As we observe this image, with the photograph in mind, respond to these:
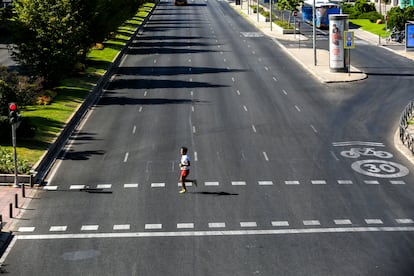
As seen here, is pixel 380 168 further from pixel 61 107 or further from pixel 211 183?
pixel 61 107

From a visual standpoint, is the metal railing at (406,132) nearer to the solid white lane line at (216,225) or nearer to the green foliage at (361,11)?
the solid white lane line at (216,225)

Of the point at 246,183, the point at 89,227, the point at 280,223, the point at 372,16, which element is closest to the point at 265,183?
the point at 246,183

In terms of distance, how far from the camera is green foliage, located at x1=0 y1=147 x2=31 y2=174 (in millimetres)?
32406

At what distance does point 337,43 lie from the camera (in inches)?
2382

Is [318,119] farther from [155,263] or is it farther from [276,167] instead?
[155,263]

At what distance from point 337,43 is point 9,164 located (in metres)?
34.8

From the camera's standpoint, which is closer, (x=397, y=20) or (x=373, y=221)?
(x=373, y=221)

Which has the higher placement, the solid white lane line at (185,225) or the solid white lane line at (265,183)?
the solid white lane line at (185,225)

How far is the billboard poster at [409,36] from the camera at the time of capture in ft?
230

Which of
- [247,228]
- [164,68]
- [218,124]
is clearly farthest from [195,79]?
[247,228]

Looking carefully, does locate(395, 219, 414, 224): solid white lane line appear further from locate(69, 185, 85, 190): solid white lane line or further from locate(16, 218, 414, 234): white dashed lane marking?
locate(69, 185, 85, 190): solid white lane line

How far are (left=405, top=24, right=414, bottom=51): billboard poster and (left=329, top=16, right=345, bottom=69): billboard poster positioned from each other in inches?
476

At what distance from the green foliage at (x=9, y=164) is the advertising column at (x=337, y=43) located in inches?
1305

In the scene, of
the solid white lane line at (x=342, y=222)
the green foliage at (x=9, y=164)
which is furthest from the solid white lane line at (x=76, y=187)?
the solid white lane line at (x=342, y=222)
